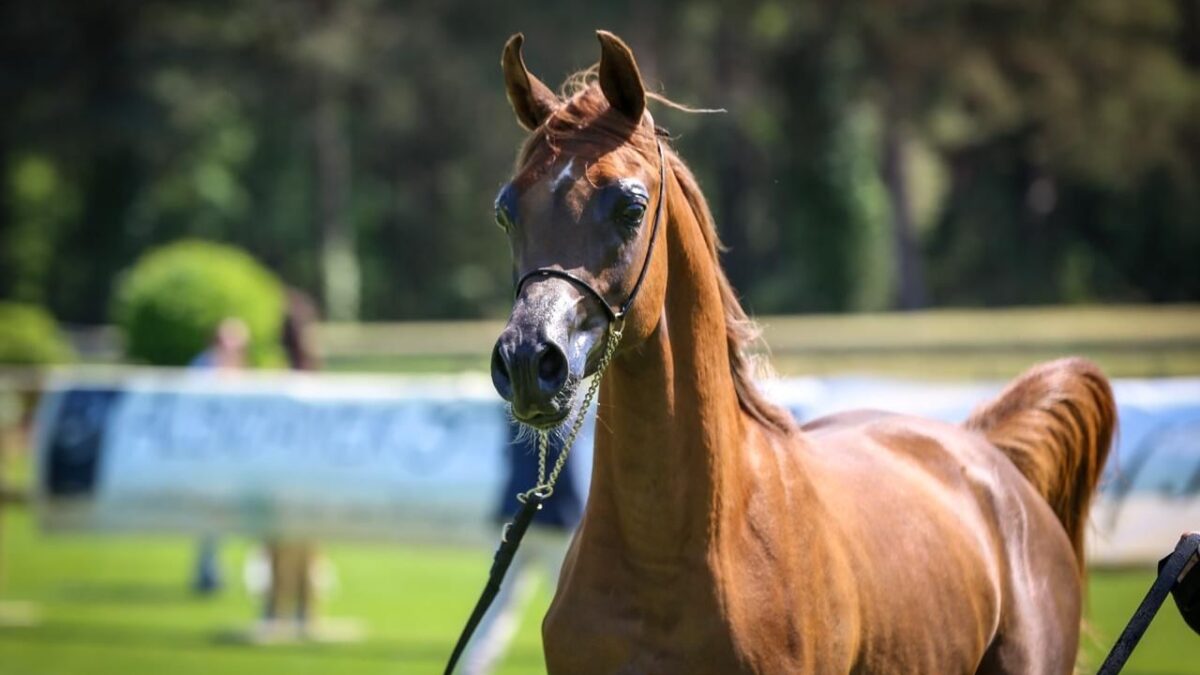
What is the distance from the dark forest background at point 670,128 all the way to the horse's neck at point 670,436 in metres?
25.7

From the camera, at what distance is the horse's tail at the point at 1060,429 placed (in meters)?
4.95

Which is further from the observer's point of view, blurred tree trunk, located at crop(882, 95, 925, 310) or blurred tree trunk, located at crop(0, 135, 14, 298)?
blurred tree trunk, located at crop(0, 135, 14, 298)

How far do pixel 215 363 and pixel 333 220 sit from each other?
91.0ft

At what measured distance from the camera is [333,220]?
3878 cm

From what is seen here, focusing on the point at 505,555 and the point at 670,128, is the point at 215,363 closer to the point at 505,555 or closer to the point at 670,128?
the point at 505,555

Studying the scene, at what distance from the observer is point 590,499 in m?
3.46

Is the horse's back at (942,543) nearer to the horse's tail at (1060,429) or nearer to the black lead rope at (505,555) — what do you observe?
the horse's tail at (1060,429)

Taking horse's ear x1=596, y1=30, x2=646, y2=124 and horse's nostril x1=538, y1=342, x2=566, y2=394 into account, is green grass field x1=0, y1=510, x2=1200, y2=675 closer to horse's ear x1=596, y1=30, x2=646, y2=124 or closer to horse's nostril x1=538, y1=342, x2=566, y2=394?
horse's ear x1=596, y1=30, x2=646, y2=124

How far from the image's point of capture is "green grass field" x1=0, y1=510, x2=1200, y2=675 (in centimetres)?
885

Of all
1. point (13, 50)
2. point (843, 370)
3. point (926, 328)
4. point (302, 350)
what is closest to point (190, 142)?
point (13, 50)

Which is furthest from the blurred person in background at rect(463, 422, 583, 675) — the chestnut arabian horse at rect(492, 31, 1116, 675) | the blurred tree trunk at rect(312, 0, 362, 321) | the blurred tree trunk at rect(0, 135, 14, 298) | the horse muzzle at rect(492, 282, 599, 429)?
the blurred tree trunk at rect(0, 135, 14, 298)

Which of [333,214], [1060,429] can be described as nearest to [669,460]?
[1060,429]

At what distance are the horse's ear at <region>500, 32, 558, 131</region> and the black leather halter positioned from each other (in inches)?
10.9

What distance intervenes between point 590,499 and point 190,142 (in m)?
35.6
